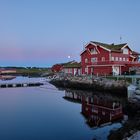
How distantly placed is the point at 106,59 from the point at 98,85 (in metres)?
8.43

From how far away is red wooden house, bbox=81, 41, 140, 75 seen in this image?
3575 centimetres

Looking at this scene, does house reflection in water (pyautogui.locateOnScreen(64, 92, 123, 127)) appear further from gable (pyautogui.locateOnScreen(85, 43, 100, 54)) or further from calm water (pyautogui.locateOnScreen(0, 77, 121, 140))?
gable (pyautogui.locateOnScreen(85, 43, 100, 54))

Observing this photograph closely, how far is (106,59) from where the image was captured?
36.2 m

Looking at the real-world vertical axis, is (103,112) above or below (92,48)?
below

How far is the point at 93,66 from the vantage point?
38.3 m

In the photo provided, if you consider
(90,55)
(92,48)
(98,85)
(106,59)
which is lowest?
(98,85)

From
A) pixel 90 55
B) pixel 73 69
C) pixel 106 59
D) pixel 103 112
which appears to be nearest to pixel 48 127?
pixel 103 112

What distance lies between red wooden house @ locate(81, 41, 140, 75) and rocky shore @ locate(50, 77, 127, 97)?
444 cm

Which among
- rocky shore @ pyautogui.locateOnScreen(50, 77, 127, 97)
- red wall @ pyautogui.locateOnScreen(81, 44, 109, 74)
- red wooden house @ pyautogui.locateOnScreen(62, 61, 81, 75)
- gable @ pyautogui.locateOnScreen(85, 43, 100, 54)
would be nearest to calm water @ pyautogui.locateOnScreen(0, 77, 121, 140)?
rocky shore @ pyautogui.locateOnScreen(50, 77, 127, 97)

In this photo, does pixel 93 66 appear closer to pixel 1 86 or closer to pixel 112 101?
pixel 112 101

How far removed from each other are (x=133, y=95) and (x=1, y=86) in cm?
3144

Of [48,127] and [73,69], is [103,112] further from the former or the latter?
[73,69]

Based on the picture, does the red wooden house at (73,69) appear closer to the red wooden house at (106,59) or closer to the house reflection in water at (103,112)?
the red wooden house at (106,59)

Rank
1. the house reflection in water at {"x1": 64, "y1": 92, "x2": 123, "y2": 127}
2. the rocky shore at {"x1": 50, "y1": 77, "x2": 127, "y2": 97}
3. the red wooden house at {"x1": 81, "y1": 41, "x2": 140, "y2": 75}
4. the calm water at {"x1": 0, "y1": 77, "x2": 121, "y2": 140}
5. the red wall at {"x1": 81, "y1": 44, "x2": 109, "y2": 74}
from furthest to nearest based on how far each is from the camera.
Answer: the red wall at {"x1": 81, "y1": 44, "x2": 109, "y2": 74} < the red wooden house at {"x1": 81, "y1": 41, "x2": 140, "y2": 75} < the rocky shore at {"x1": 50, "y1": 77, "x2": 127, "y2": 97} < the house reflection in water at {"x1": 64, "y1": 92, "x2": 123, "y2": 127} < the calm water at {"x1": 0, "y1": 77, "x2": 121, "y2": 140}
